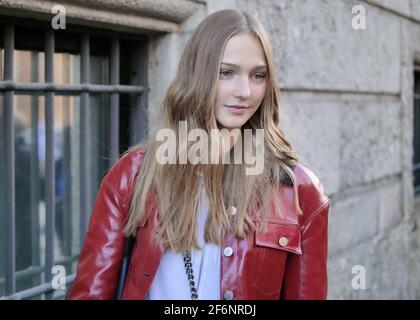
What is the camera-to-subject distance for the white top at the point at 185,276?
1.69m

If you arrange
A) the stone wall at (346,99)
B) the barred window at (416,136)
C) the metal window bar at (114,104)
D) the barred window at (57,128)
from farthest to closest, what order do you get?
the barred window at (416,136)
the stone wall at (346,99)
the metal window bar at (114,104)
the barred window at (57,128)

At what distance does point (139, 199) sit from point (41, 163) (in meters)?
1.32

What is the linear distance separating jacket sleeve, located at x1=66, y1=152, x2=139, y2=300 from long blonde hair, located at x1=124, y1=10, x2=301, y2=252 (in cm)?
4

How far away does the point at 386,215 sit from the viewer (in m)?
4.57

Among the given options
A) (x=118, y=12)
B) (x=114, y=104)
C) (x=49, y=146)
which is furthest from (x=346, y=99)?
(x=49, y=146)

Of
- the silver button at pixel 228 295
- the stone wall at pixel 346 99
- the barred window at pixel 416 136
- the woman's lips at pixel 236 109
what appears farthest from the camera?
the barred window at pixel 416 136

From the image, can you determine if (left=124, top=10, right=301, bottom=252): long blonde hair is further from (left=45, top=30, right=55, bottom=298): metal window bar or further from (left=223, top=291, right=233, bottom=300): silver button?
(left=45, top=30, right=55, bottom=298): metal window bar

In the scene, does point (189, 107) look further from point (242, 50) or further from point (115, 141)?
point (115, 141)

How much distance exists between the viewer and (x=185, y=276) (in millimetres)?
1700

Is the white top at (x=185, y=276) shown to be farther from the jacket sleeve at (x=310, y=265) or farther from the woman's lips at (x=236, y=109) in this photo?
the woman's lips at (x=236, y=109)

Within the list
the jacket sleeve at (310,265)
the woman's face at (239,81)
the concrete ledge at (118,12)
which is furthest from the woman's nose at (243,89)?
the concrete ledge at (118,12)

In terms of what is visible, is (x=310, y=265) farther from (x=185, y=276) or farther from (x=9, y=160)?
(x=9, y=160)

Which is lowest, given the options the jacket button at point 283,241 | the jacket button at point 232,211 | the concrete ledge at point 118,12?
the jacket button at point 283,241
